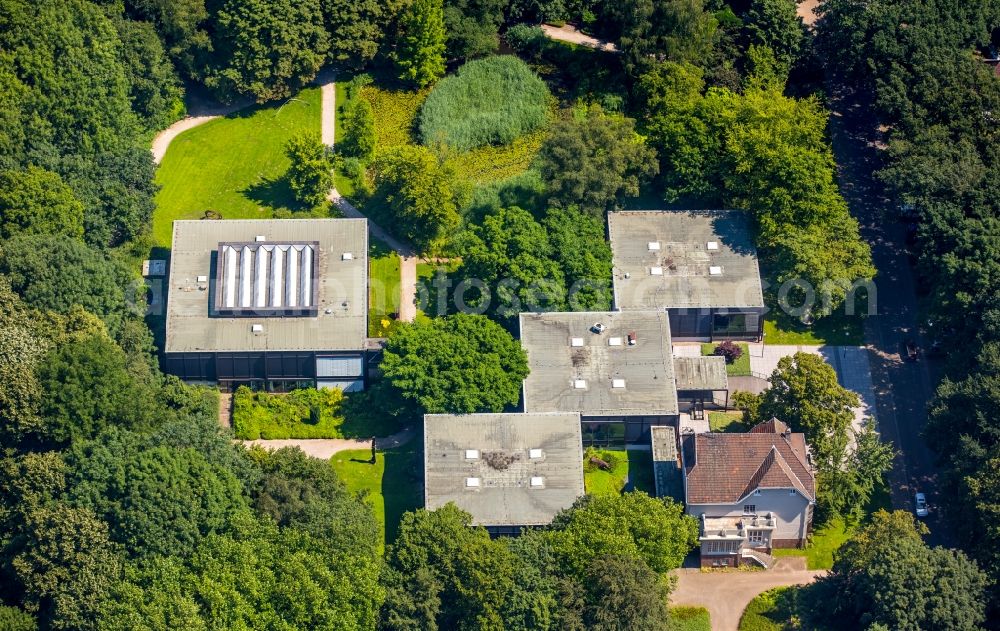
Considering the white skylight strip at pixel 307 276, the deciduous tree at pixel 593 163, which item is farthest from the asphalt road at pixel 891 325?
→ the white skylight strip at pixel 307 276

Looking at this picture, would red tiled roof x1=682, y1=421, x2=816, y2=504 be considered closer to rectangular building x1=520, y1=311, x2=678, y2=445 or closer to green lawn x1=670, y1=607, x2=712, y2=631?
rectangular building x1=520, y1=311, x2=678, y2=445

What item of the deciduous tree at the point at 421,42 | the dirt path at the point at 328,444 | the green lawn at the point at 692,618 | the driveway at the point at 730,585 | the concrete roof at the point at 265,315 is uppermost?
the deciduous tree at the point at 421,42

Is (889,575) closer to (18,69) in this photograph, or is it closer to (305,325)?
(305,325)

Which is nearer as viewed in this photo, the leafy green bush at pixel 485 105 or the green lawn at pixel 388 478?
the green lawn at pixel 388 478

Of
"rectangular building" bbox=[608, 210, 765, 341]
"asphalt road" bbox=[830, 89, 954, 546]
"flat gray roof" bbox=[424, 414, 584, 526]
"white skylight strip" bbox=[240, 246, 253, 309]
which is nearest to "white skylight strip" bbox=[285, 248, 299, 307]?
"white skylight strip" bbox=[240, 246, 253, 309]

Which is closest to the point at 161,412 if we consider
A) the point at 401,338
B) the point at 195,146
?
the point at 401,338

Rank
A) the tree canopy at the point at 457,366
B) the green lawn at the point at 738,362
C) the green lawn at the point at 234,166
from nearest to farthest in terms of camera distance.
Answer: the tree canopy at the point at 457,366 → the green lawn at the point at 738,362 → the green lawn at the point at 234,166

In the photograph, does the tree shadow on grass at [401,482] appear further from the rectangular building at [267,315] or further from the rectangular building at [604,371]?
the rectangular building at [604,371]
